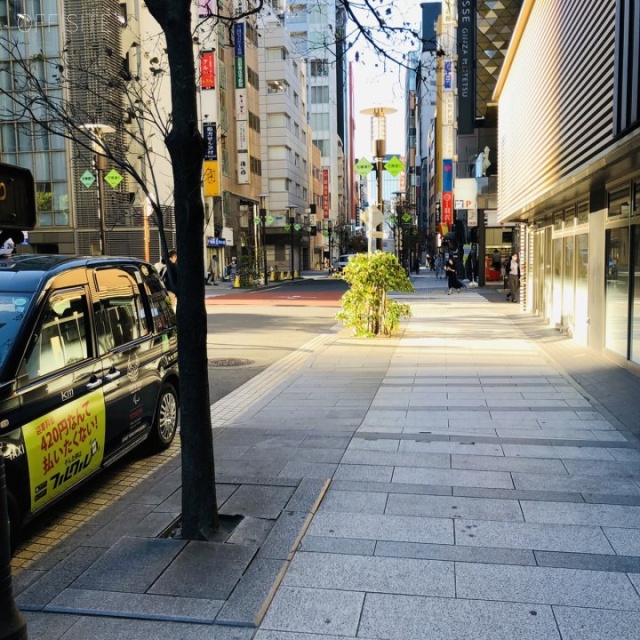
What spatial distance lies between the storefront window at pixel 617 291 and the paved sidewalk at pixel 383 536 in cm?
268

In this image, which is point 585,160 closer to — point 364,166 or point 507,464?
point 507,464

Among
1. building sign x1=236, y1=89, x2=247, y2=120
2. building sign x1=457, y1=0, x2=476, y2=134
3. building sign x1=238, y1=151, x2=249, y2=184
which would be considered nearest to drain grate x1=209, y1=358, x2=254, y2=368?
building sign x1=457, y1=0, x2=476, y2=134

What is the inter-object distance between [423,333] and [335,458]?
32.0 feet

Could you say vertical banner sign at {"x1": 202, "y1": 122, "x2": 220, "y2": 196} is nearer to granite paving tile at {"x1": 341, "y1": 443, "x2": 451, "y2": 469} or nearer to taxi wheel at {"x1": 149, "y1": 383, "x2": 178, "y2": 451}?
taxi wheel at {"x1": 149, "y1": 383, "x2": 178, "y2": 451}

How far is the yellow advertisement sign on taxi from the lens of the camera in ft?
12.9

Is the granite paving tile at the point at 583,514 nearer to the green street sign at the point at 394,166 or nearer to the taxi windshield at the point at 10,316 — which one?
the taxi windshield at the point at 10,316

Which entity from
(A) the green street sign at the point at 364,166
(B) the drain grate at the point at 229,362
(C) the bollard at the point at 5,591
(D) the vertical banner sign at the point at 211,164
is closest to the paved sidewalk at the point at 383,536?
(C) the bollard at the point at 5,591

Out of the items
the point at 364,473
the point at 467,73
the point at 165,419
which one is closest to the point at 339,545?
the point at 364,473

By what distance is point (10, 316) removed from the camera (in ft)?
13.9

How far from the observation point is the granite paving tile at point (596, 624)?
3.05m

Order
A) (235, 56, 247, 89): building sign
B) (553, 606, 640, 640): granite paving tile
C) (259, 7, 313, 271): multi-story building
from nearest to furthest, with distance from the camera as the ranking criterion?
(553, 606, 640, 640): granite paving tile → (235, 56, 247, 89): building sign → (259, 7, 313, 271): multi-story building

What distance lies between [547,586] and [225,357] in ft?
31.5

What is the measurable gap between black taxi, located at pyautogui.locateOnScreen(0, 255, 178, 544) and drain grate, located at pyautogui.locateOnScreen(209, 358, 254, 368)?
17.4ft

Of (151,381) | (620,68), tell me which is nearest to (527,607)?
(151,381)
